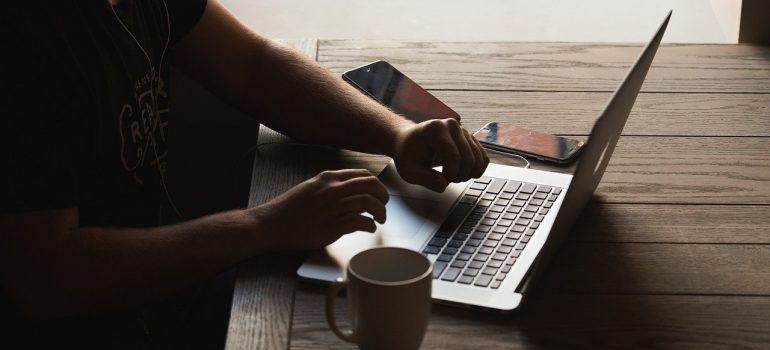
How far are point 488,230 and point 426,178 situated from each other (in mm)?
133

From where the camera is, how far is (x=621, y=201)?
1162 millimetres

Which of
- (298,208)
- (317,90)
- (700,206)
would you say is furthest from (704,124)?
(298,208)

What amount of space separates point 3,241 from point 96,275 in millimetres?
96

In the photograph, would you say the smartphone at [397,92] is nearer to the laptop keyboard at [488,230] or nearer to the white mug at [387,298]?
the laptop keyboard at [488,230]

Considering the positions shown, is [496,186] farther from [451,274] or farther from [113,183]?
[113,183]

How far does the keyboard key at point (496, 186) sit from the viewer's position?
A: 1.17 meters

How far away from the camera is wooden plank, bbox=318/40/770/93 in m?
1.51

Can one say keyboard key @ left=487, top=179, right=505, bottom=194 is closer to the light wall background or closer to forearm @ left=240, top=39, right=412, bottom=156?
forearm @ left=240, top=39, right=412, bottom=156

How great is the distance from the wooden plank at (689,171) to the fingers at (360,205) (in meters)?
0.30

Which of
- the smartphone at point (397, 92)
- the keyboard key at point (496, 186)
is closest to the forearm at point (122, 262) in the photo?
the keyboard key at point (496, 186)

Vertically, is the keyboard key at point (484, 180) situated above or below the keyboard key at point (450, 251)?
below

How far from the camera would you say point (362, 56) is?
1.60 metres

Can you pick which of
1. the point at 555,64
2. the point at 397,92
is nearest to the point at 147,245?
the point at 397,92

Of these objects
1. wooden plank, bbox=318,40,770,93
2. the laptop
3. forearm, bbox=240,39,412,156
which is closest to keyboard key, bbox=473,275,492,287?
the laptop
